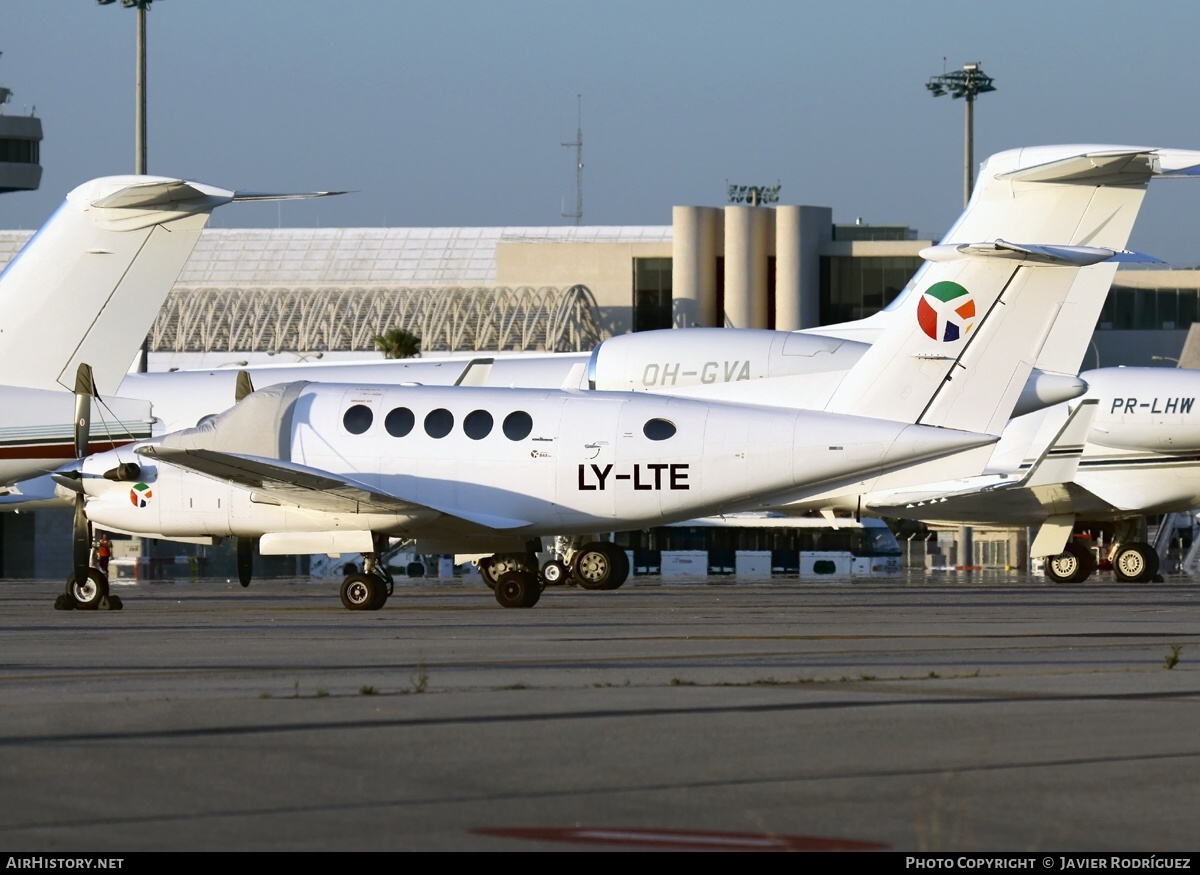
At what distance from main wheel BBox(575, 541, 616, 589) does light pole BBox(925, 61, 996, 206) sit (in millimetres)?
39211

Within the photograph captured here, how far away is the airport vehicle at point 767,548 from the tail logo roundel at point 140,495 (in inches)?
978

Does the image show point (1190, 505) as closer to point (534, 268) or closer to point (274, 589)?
point (274, 589)

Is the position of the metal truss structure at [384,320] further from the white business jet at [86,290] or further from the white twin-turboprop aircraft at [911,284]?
the white business jet at [86,290]

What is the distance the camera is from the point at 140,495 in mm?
27641

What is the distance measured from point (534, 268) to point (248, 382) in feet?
250

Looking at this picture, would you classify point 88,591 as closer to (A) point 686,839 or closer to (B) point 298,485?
(B) point 298,485

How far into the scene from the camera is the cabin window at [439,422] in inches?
1064

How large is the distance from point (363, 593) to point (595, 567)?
10100 mm

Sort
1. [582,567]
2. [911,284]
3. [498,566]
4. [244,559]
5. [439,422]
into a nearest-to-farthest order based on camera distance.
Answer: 1. [439,422]
2. [244,559]
3. [911,284]
4. [498,566]
5. [582,567]

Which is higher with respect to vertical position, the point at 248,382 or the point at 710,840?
the point at 248,382

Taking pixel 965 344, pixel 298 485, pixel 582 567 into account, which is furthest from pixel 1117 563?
pixel 298 485

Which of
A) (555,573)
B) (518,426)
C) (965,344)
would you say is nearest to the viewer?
(965,344)
